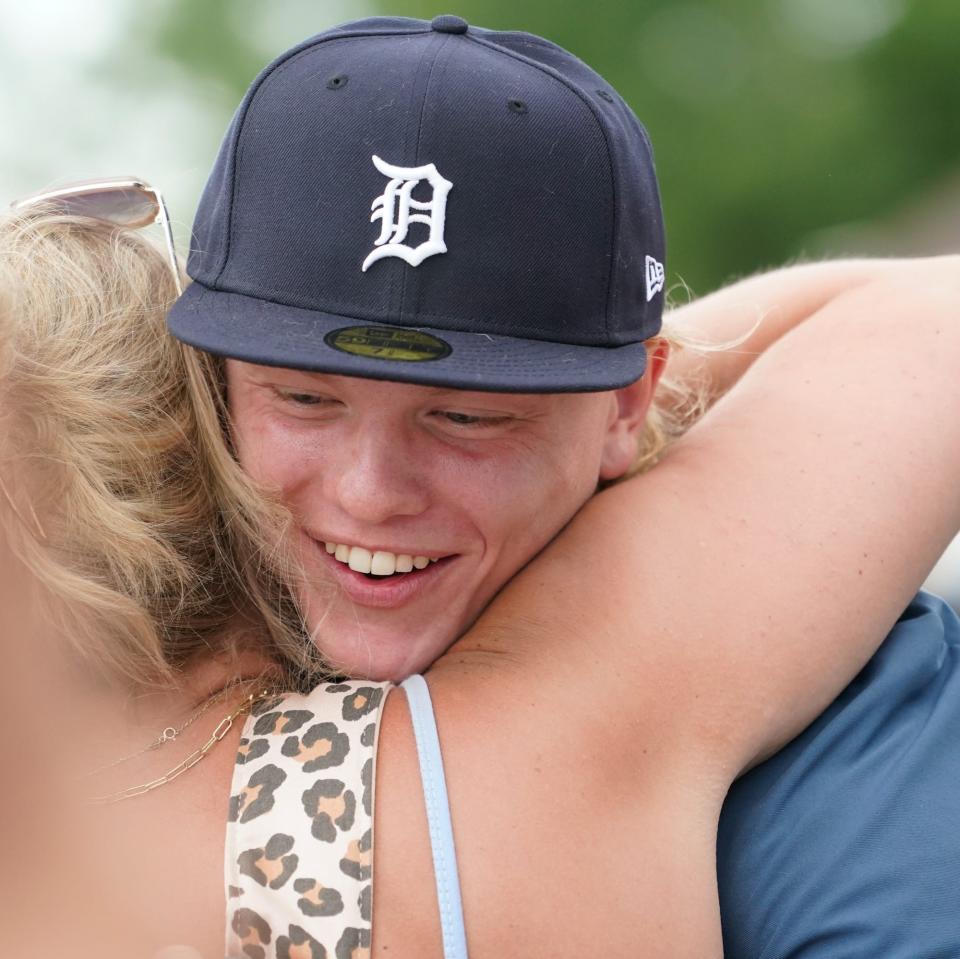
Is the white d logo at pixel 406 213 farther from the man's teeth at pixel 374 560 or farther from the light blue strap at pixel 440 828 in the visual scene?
the light blue strap at pixel 440 828

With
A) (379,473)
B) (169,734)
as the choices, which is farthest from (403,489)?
(169,734)

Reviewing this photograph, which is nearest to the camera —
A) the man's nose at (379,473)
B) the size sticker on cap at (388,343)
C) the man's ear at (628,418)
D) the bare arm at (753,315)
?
the size sticker on cap at (388,343)

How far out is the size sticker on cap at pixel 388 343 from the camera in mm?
1854

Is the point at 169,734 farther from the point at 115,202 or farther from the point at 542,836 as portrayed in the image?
the point at 115,202

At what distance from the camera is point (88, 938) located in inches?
56.0

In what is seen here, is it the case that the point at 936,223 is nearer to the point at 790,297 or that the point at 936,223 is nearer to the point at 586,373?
the point at 790,297

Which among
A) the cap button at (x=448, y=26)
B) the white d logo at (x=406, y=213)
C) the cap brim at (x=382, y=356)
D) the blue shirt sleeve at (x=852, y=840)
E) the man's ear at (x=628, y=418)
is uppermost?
the cap button at (x=448, y=26)

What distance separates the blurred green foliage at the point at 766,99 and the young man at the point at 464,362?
30.7ft

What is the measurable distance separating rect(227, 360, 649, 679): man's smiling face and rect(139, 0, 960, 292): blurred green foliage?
9372 millimetres

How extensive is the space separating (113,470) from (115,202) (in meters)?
0.51

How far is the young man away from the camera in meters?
1.92

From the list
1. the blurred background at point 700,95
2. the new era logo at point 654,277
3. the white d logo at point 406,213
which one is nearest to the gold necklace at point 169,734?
the white d logo at point 406,213

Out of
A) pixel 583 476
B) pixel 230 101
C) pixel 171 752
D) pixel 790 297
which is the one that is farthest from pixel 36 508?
pixel 230 101

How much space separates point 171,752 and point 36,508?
39cm
